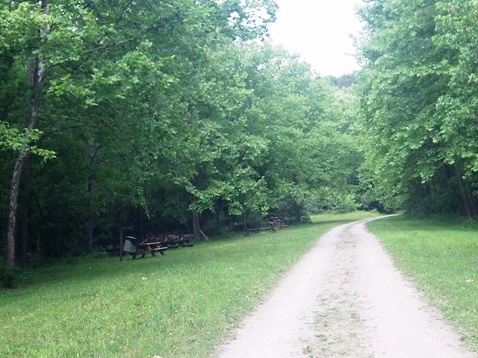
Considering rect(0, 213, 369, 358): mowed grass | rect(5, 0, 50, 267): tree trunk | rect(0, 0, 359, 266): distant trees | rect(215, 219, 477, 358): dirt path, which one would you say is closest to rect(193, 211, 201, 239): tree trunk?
rect(0, 0, 359, 266): distant trees

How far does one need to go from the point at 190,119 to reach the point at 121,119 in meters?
8.21

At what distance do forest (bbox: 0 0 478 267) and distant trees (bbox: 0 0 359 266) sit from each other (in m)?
0.07

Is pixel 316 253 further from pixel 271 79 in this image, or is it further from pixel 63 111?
pixel 271 79

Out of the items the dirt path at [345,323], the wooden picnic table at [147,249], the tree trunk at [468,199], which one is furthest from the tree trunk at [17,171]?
the tree trunk at [468,199]

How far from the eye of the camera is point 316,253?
17.4 metres

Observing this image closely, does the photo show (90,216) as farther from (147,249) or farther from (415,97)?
(415,97)

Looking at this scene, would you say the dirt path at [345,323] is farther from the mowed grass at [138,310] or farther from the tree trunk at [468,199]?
the tree trunk at [468,199]

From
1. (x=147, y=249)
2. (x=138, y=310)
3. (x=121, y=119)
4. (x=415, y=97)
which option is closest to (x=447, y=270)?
(x=138, y=310)

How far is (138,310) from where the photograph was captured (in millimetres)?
9336

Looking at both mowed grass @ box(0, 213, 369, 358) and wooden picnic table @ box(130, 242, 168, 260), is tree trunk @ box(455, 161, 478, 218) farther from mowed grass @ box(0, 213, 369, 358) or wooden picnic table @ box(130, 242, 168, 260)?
mowed grass @ box(0, 213, 369, 358)

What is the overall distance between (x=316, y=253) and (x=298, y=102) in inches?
1131

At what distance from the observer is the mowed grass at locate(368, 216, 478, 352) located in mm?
7570

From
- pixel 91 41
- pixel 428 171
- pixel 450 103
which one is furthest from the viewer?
pixel 428 171

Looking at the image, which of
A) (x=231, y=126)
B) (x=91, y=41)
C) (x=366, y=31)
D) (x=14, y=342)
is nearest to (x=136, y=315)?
(x=14, y=342)
